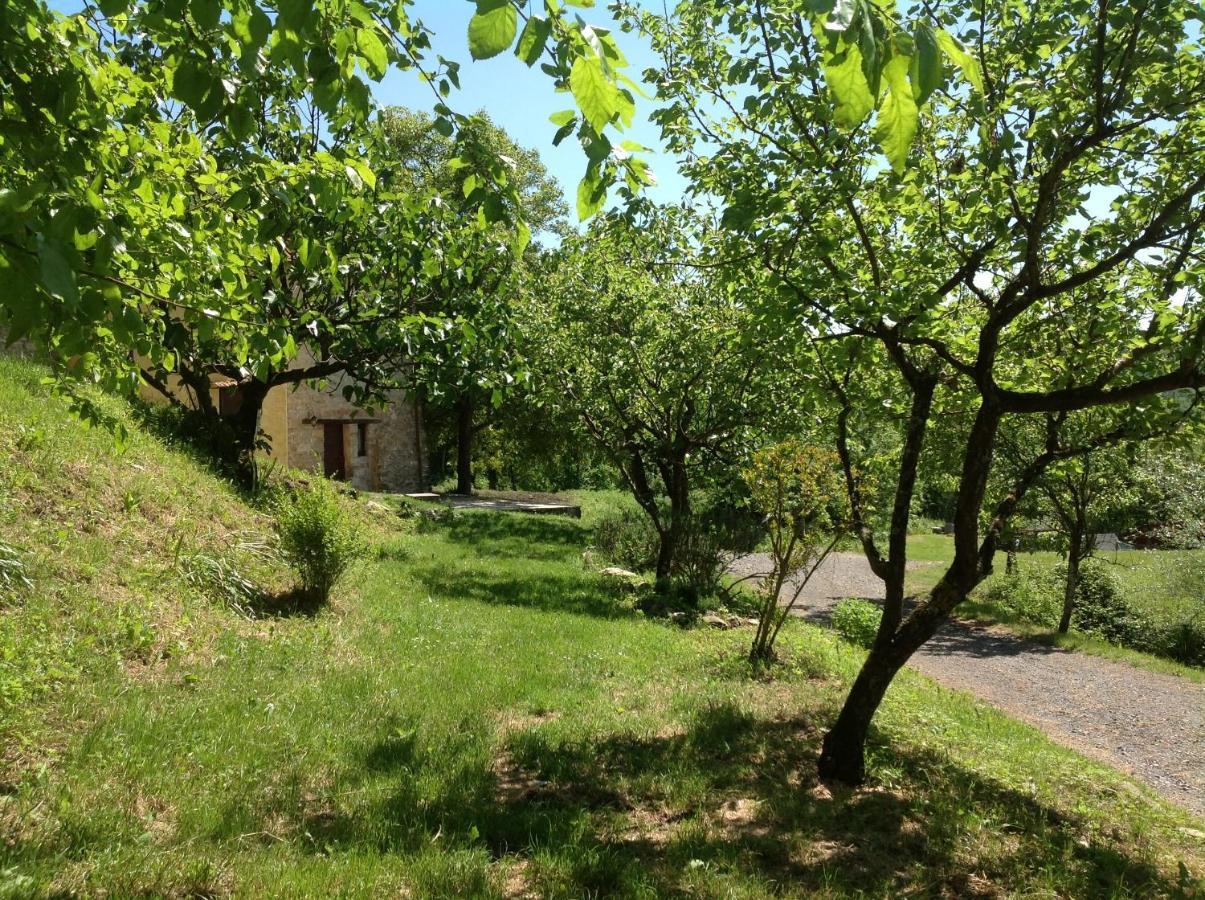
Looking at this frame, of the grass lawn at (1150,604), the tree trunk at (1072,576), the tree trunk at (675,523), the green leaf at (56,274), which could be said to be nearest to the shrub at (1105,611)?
the grass lawn at (1150,604)

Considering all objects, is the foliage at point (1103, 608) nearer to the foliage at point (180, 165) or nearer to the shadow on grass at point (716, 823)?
the shadow on grass at point (716, 823)

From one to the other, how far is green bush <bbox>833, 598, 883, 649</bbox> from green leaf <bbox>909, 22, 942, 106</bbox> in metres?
11.0

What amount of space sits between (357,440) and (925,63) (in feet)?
102

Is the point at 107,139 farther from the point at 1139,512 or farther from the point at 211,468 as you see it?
the point at 1139,512

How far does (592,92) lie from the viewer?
1735 mm

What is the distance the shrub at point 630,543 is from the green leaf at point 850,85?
48.4 feet

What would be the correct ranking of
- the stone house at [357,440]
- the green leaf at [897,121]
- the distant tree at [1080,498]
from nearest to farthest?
the green leaf at [897,121], the distant tree at [1080,498], the stone house at [357,440]

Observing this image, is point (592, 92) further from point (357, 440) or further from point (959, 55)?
point (357, 440)

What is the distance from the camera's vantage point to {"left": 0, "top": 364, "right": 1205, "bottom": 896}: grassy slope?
12.3 ft

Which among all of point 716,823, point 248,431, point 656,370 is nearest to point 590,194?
point 716,823

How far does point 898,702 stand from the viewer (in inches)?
323

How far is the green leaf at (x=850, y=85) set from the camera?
160 centimetres

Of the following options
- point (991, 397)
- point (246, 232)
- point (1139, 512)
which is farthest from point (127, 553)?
point (1139, 512)

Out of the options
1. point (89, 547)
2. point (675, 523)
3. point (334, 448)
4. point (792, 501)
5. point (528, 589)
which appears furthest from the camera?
point (334, 448)
